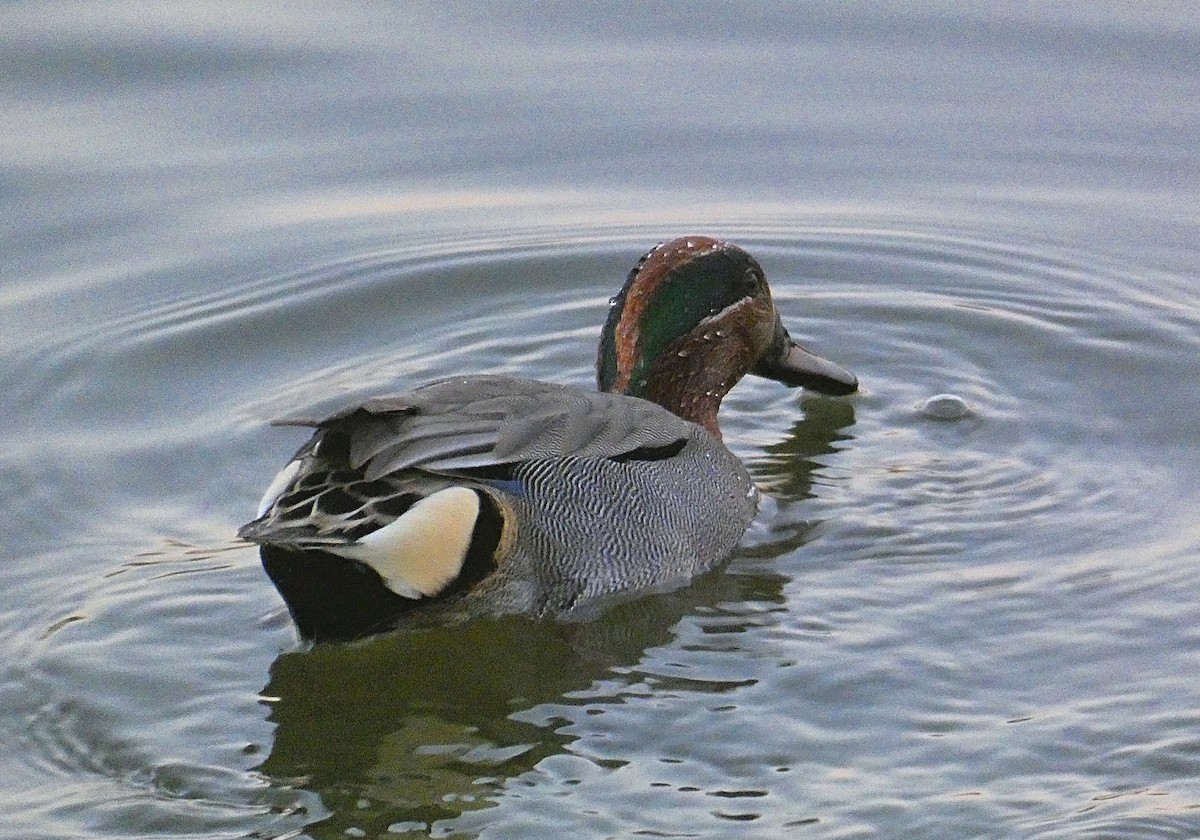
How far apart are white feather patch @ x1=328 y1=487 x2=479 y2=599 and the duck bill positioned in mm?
2521

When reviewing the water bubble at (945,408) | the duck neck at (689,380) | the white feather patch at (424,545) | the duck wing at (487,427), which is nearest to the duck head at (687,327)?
the duck neck at (689,380)

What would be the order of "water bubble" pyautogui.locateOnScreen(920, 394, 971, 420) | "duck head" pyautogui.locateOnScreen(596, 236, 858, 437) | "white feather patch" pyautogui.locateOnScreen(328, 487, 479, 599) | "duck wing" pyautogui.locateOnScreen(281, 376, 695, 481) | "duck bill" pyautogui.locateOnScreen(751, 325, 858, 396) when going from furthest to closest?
"duck bill" pyautogui.locateOnScreen(751, 325, 858, 396) → "water bubble" pyautogui.locateOnScreen(920, 394, 971, 420) → "duck head" pyautogui.locateOnScreen(596, 236, 858, 437) → "duck wing" pyautogui.locateOnScreen(281, 376, 695, 481) → "white feather patch" pyautogui.locateOnScreen(328, 487, 479, 599)

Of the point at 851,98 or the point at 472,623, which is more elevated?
the point at 851,98

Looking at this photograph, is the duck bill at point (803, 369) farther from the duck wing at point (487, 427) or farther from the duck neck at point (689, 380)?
the duck wing at point (487, 427)

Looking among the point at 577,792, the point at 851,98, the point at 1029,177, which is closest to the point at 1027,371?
the point at 1029,177

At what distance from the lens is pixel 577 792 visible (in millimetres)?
5641

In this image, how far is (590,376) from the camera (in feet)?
29.6

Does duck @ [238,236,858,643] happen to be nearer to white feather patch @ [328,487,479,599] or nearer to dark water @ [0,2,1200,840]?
white feather patch @ [328,487,479,599]

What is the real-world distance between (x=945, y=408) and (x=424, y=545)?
9.52 ft

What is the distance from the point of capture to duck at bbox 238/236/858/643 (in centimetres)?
632

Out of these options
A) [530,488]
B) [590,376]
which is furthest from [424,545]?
[590,376]

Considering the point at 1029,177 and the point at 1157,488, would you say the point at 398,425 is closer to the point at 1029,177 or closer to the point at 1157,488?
the point at 1157,488

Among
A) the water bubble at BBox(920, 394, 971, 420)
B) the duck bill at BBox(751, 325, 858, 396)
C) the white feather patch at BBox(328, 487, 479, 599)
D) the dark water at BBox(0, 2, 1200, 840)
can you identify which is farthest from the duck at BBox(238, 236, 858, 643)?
the water bubble at BBox(920, 394, 971, 420)

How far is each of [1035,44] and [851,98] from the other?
1195mm
